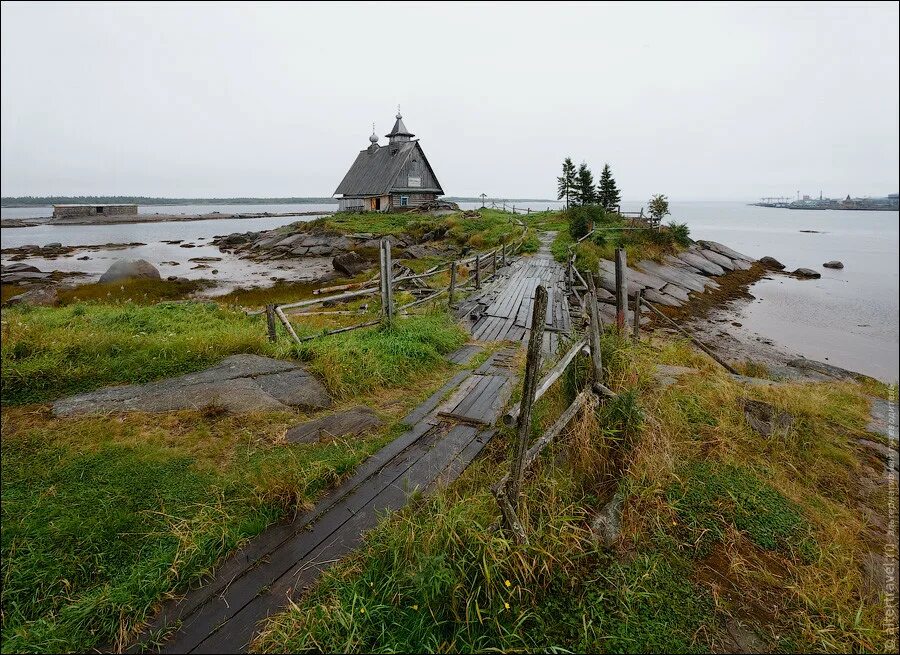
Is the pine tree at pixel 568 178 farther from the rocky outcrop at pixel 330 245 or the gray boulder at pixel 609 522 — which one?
the gray boulder at pixel 609 522

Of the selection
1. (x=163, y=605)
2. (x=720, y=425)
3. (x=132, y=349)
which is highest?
(x=132, y=349)

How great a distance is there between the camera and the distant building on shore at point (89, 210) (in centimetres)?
8058

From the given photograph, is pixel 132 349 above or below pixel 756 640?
above

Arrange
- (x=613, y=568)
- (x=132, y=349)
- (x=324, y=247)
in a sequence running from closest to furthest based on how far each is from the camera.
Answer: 1. (x=613, y=568)
2. (x=132, y=349)
3. (x=324, y=247)

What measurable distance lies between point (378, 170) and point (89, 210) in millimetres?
77983

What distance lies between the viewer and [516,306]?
479 inches

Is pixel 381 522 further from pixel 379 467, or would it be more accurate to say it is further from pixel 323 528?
pixel 379 467

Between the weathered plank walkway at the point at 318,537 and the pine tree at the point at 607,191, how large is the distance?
41.5 m

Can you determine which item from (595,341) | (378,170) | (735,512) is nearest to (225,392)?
(595,341)

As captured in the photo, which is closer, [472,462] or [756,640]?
[756,640]

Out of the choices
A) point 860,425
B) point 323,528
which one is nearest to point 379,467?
point 323,528

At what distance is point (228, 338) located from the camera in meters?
7.34

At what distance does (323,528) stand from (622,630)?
98.9 inches

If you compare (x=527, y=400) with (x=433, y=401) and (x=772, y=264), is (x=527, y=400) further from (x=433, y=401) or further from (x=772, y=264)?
(x=772, y=264)
